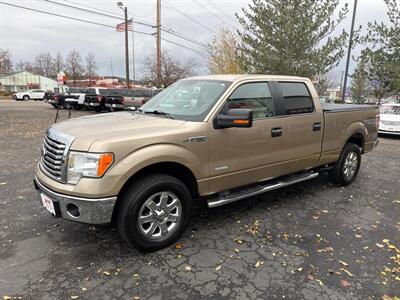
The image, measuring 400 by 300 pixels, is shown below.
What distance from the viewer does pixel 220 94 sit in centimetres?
390

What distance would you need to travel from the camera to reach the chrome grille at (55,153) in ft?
10.2

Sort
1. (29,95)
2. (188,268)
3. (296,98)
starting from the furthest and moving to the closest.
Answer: (29,95) → (296,98) → (188,268)

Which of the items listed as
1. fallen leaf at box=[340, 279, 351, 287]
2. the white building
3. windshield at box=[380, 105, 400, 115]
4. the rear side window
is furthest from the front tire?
the white building

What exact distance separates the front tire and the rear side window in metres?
2.08

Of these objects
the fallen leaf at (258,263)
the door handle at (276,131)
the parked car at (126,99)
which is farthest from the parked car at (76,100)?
the fallen leaf at (258,263)

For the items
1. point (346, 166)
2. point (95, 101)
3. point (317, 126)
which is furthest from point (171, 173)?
point (95, 101)

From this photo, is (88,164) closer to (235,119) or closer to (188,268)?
(188,268)

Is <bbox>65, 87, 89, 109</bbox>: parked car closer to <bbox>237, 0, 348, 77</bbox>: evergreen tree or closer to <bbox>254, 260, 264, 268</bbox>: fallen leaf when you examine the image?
<bbox>237, 0, 348, 77</bbox>: evergreen tree

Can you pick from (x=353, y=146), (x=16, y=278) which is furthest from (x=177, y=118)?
(x=353, y=146)

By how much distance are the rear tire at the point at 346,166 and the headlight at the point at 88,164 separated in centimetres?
420

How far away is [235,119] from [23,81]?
103 meters

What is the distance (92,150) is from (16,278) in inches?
53.5

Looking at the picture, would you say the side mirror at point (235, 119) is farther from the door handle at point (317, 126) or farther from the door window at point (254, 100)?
the door handle at point (317, 126)

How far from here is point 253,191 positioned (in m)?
4.24
